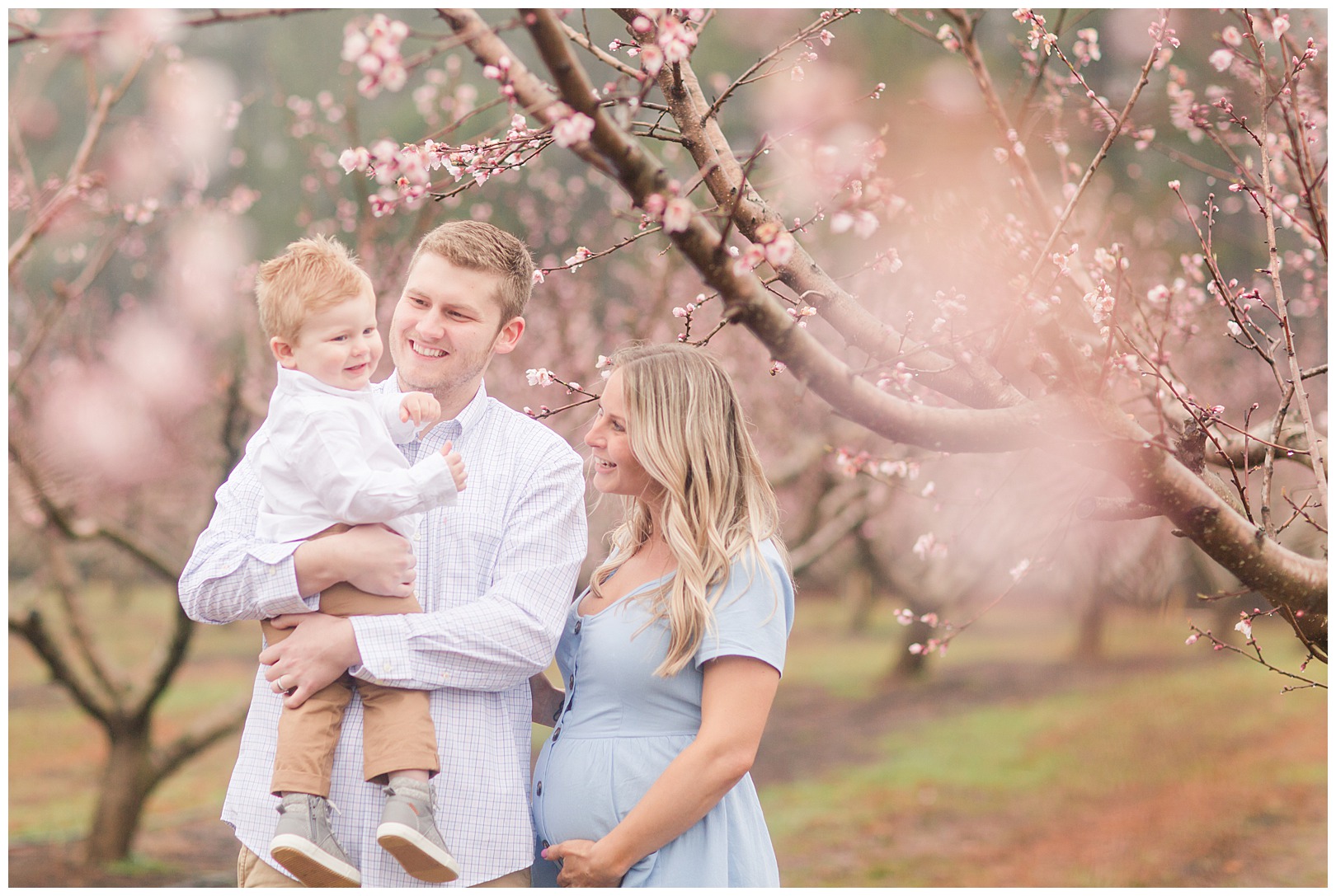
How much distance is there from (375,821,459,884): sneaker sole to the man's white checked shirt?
64mm

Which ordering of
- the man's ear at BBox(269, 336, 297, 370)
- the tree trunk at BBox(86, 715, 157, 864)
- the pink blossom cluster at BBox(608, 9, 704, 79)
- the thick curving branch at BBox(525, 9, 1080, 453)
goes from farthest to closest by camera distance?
1. the tree trunk at BBox(86, 715, 157, 864)
2. the man's ear at BBox(269, 336, 297, 370)
3. the pink blossom cluster at BBox(608, 9, 704, 79)
4. the thick curving branch at BBox(525, 9, 1080, 453)

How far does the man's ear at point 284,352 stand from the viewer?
1.52 m

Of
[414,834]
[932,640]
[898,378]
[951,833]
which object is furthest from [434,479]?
[951,833]

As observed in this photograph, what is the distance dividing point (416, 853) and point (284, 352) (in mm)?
756

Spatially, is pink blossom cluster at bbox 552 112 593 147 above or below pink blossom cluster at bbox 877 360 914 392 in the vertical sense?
below

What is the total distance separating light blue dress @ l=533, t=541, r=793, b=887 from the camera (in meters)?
1.46

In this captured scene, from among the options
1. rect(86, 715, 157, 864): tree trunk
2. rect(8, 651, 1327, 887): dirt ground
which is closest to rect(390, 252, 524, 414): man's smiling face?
rect(86, 715, 157, 864): tree trunk

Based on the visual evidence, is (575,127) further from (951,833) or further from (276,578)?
(951,833)

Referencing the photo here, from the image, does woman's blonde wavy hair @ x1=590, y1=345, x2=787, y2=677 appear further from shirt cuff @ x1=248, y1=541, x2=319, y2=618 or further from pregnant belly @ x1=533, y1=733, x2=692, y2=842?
shirt cuff @ x1=248, y1=541, x2=319, y2=618

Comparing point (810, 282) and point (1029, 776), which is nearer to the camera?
point (810, 282)

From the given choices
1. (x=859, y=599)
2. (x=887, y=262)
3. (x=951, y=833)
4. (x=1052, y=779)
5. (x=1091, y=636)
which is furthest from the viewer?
(x=859, y=599)

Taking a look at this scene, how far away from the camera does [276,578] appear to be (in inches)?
56.9

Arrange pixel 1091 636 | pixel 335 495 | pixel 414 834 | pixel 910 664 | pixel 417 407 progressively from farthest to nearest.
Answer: pixel 1091 636 < pixel 910 664 < pixel 417 407 < pixel 335 495 < pixel 414 834

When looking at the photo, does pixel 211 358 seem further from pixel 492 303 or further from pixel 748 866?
pixel 748 866
